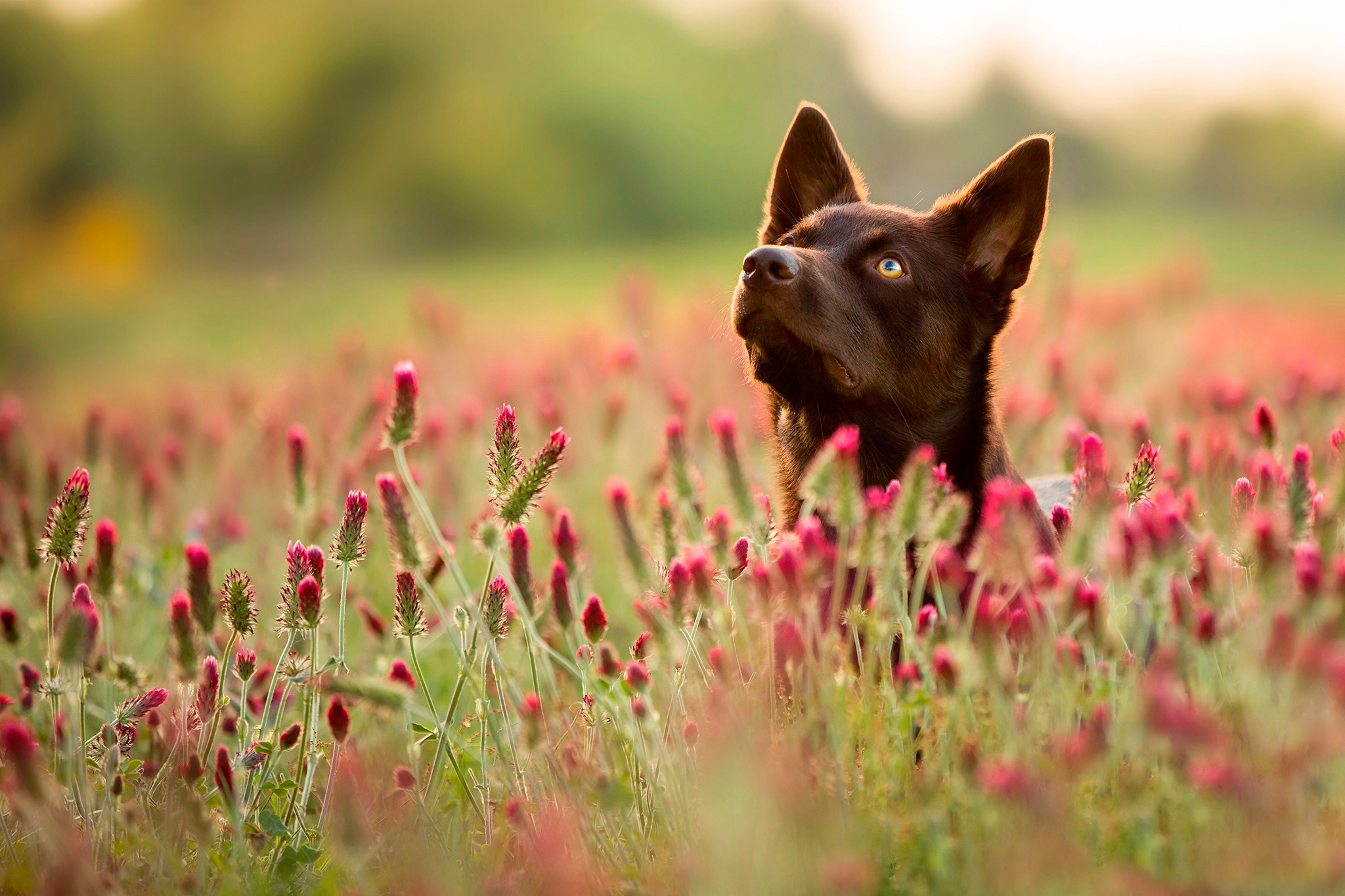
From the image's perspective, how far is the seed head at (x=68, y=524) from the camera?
2.24m

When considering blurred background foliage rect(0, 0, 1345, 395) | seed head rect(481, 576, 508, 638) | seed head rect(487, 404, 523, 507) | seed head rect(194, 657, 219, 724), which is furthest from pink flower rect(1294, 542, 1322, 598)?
blurred background foliage rect(0, 0, 1345, 395)

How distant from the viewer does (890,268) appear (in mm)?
3215

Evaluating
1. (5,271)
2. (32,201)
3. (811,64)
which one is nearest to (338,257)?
(32,201)

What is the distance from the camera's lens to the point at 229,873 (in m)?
1.91

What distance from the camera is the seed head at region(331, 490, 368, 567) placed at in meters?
2.24

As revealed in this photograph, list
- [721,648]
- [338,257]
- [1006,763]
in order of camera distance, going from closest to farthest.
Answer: [1006,763] → [721,648] → [338,257]

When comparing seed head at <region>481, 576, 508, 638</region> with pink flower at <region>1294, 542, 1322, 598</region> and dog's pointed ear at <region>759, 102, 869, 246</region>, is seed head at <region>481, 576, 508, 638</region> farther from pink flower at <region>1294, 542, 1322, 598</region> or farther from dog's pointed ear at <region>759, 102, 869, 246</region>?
dog's pointed ear at <region>759, 102, 869, 246</region>

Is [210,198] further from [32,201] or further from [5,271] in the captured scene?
[5,271]

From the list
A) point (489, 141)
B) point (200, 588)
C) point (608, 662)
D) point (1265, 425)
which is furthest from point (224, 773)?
point (489, 141)

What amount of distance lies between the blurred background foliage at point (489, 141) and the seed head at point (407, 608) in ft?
57.6

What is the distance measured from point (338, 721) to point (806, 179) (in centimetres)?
264

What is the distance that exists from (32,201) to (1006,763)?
2027 centimetres

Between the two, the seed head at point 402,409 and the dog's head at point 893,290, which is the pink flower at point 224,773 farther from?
the dog's head at point 893,290

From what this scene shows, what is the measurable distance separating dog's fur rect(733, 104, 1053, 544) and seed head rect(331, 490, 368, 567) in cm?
124
